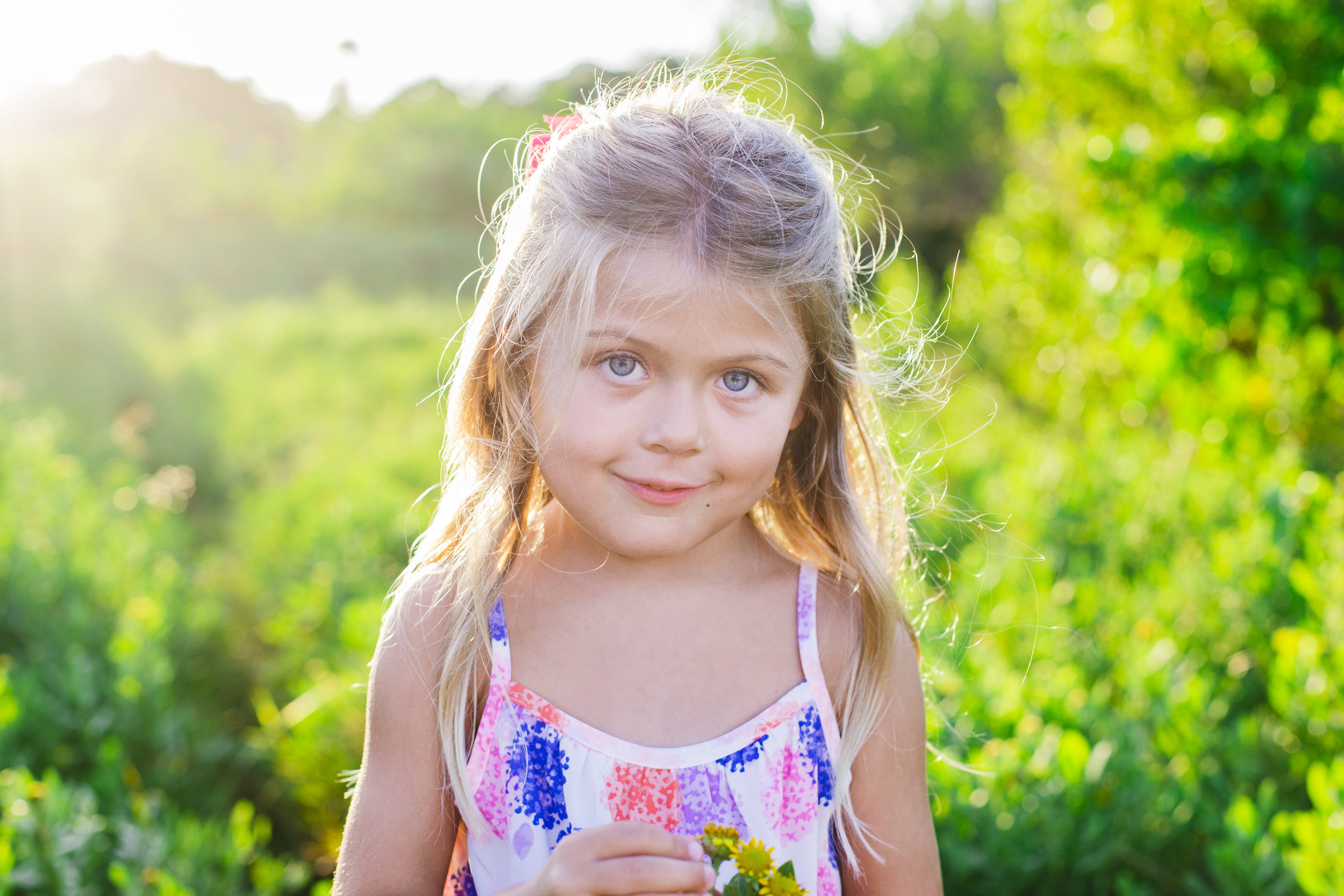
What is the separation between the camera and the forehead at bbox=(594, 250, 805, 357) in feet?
3.76

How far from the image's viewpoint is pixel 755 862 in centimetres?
97

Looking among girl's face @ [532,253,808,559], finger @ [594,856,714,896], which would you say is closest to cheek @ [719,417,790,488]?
girl's face @ [532,253,808,559]

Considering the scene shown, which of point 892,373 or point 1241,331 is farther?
point 1241,331

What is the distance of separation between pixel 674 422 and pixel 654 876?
1.63 ft

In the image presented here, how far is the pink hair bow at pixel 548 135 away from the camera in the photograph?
136 cm

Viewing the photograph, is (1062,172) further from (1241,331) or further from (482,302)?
(482,302)

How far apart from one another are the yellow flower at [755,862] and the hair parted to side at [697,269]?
35 centimetres

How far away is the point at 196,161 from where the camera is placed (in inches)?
690

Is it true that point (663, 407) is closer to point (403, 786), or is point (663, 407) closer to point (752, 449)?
point (752, 449)

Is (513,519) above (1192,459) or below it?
above

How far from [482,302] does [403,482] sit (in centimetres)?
364

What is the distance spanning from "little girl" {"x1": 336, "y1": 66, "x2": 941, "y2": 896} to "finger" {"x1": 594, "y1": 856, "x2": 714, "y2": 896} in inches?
5.2

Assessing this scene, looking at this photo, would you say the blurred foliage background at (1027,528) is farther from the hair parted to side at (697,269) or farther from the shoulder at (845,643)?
the shoulder at (845,643)

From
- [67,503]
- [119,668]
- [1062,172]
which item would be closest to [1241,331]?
[1062,172]
